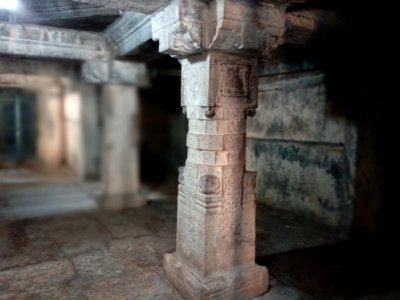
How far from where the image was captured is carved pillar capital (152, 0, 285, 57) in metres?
2.32

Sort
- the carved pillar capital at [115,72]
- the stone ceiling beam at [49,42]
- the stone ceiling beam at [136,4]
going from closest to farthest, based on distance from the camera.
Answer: the stone ceiling beam at [136,4]
the stone ceiling beam at [49,42]
the carved pillar capital at [115,72]

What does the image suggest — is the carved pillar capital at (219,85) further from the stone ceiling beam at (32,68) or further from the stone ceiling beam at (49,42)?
the stone ceiling beam at (32,68)

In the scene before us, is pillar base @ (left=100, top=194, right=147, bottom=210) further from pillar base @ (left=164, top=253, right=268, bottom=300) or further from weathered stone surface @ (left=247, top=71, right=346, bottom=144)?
pillar base @ (left=164, top=253, right=268, bottom=300)

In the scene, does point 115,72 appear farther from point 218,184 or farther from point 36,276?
point 218,184

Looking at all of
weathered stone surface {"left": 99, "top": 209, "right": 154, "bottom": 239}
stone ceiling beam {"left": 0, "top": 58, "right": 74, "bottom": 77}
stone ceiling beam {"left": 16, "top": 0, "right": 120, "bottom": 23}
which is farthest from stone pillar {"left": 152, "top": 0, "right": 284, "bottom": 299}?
stone ceiling beam {"left": 0, "top": 58, "right": 74, "bottom": 77}

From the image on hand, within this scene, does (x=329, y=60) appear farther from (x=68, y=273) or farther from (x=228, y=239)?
(x=68, y=273)

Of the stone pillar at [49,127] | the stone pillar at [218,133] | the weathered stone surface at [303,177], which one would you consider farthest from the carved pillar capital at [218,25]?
the stone pillar at [49,127]

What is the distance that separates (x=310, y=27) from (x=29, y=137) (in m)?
8.88

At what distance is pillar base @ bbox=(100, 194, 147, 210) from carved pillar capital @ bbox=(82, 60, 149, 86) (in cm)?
186

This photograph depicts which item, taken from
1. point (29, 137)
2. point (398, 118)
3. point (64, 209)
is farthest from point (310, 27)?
point (29, 137)

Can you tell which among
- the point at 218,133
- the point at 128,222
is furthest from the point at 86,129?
the point at 218,133

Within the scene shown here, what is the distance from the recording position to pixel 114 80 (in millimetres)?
5035

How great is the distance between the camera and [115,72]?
500 cm

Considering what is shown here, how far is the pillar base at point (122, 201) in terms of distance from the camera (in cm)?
528
